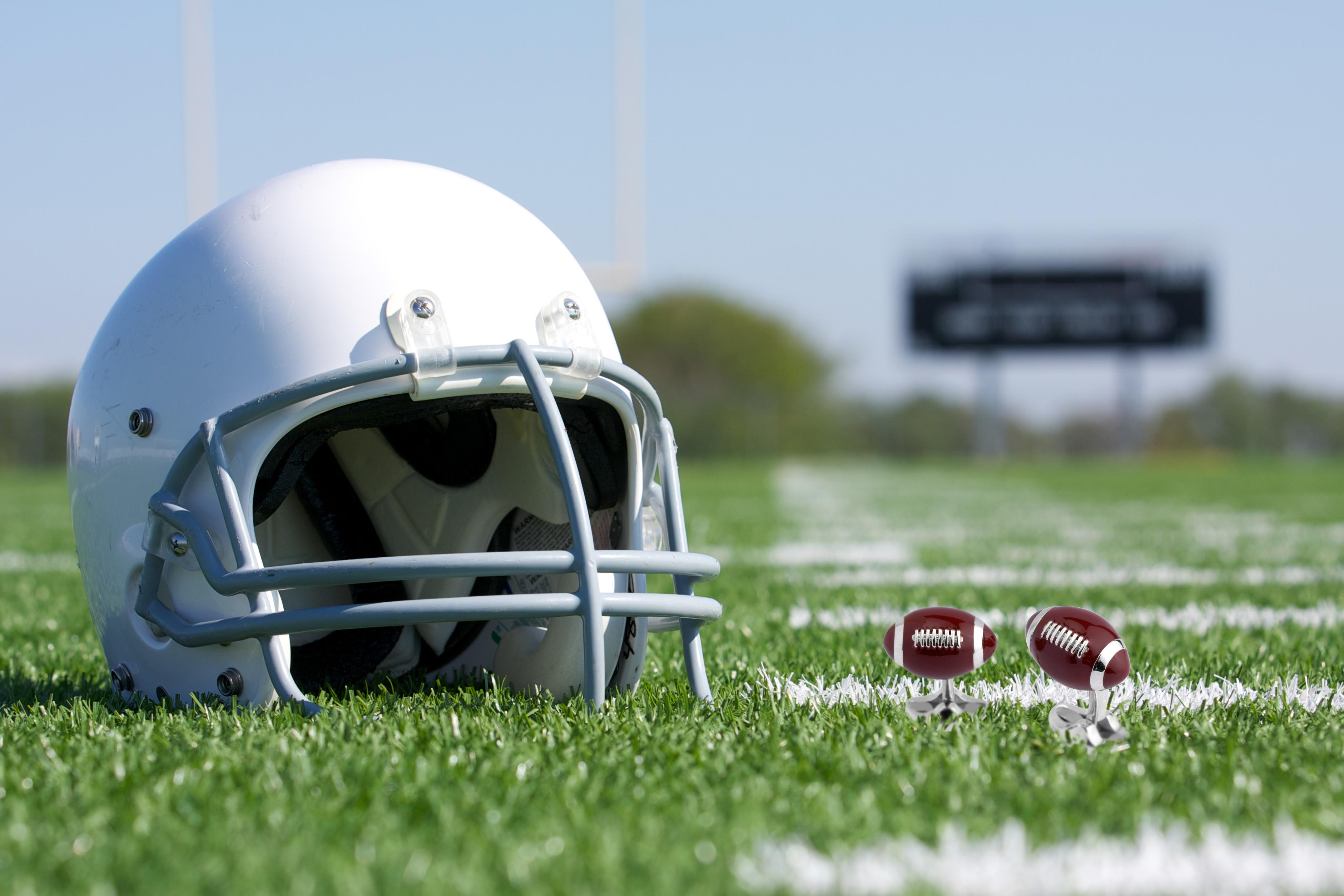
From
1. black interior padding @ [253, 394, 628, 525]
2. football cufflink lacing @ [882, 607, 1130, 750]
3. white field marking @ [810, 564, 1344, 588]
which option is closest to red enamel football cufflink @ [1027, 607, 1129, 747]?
football cufflink lacing @ [882, 607, 1130, 750]

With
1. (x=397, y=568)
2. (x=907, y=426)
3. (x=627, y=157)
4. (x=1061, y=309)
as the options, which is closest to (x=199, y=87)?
(x=627, y=157)

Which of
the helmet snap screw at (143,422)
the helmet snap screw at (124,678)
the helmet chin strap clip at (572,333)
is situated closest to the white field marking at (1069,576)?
the helmet chin strap clip at (572,333)

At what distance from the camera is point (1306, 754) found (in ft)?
4.75

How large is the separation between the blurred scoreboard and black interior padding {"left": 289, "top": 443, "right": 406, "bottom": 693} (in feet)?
88.9

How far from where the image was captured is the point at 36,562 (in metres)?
4.72

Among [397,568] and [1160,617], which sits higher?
[397,568]

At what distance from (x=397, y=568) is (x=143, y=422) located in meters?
0.49

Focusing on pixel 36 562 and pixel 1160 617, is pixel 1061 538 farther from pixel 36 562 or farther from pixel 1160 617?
pixel 36 562

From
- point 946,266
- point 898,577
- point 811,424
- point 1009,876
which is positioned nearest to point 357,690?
point 1009,876

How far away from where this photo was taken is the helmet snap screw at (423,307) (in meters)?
1.61

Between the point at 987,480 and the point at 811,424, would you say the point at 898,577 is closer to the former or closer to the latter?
the point at 987,480

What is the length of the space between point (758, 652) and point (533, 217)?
3.17ft

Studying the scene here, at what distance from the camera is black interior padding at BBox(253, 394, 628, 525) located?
170 cm

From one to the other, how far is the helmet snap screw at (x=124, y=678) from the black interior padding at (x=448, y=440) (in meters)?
0.28
